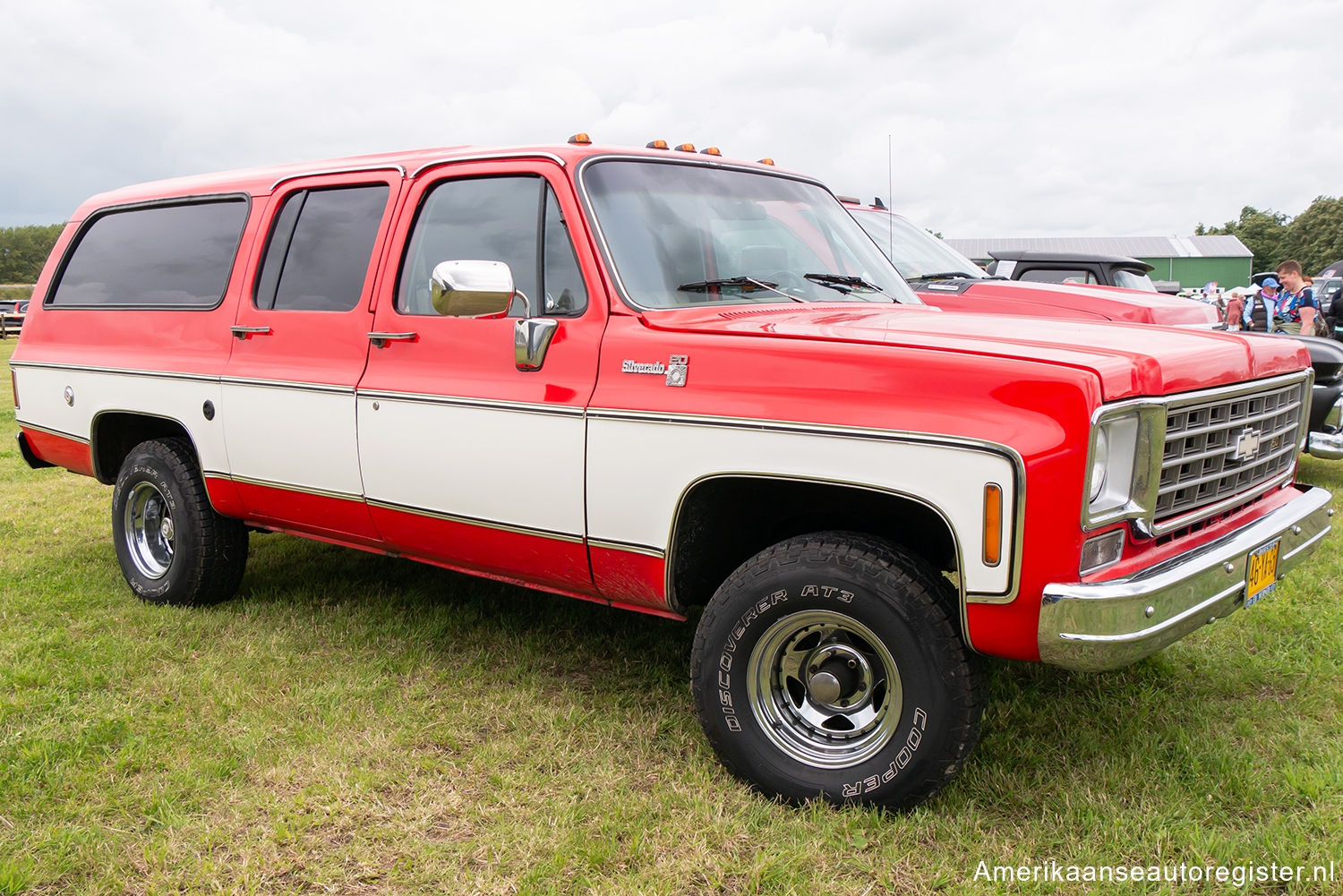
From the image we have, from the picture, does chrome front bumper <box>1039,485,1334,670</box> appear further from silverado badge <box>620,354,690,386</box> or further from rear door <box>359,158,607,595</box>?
rear door <box>359,158,607,595</box>

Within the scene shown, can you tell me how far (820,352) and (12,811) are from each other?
2.78 m

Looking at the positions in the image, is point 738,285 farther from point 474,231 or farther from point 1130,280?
point 1130,280

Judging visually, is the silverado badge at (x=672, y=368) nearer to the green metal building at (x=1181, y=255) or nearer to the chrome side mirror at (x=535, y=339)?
the chrome side mirror at (x=535, y=339)

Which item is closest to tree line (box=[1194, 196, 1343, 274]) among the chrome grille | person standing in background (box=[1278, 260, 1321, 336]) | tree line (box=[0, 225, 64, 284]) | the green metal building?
the green metal building

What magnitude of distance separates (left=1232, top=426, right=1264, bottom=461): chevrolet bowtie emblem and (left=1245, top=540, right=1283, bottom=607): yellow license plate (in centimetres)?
28

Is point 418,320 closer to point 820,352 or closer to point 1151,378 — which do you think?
point 820,352

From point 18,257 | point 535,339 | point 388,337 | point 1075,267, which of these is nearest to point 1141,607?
point 535,339

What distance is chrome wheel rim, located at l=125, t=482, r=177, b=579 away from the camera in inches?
204

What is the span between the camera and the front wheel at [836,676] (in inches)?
112

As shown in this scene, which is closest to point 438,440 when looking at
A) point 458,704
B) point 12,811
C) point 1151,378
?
point 458,704

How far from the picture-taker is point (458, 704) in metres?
3.91

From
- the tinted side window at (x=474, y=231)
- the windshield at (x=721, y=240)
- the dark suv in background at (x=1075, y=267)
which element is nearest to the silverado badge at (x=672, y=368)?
the windshield at (x=721, y=240)

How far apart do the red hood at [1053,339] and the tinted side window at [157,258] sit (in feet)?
8.20

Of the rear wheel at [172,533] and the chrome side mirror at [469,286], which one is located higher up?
the chrome side mirror at [469,286]
